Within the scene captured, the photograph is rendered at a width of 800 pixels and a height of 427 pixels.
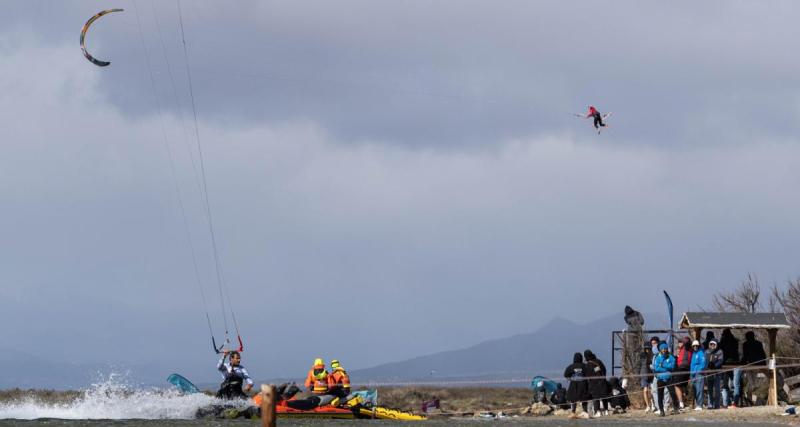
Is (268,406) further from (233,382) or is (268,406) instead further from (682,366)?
(682,366)

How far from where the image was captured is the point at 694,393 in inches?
1506

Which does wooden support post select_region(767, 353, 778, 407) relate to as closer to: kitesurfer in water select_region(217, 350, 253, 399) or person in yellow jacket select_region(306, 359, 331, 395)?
person in yellow jacket select_region(306, 359, 331, 395)

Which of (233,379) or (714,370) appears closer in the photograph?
(714,370)

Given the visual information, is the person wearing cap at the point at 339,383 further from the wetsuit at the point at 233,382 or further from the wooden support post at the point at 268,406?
the wooden support post at the point at 268,406

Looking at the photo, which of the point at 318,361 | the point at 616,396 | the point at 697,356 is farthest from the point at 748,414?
the point at 318,361

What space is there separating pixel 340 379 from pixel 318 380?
0.65m

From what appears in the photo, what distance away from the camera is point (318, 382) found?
38000 mm

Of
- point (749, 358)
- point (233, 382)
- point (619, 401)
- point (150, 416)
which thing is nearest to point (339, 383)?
point (233, 382)

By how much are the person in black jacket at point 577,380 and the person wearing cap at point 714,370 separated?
3.43m

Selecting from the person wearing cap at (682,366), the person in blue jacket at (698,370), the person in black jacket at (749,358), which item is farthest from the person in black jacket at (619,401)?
the person in black jacket at (749,358)

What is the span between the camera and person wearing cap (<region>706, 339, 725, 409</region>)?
36.8m

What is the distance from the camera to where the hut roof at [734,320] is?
39406 millimetres

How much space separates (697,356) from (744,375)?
3.75 metres

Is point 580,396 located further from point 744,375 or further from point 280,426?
point 280,426
